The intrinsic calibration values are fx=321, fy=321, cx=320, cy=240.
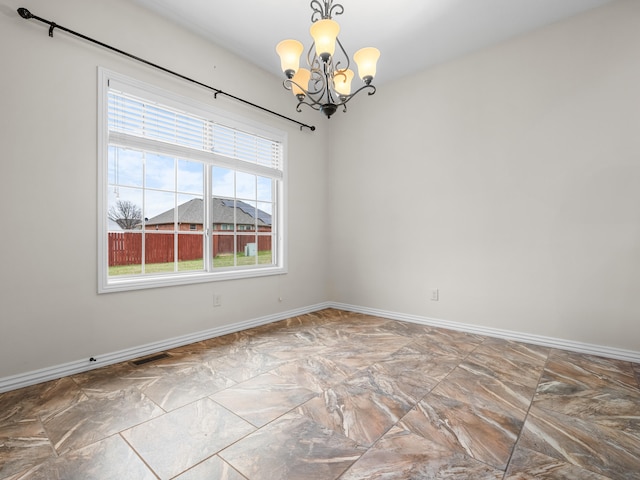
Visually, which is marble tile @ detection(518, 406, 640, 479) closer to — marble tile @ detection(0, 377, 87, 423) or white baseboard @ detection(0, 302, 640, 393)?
white baseboard @ detection(0, 302, 640, 393)

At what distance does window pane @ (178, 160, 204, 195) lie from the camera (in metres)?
3.12

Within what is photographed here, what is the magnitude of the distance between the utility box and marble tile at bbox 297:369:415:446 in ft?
6.54

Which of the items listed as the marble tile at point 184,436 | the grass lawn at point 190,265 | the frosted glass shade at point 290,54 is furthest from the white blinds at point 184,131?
the marble tile at point 184,436

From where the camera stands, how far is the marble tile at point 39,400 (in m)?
1.81

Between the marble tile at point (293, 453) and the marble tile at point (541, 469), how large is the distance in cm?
68

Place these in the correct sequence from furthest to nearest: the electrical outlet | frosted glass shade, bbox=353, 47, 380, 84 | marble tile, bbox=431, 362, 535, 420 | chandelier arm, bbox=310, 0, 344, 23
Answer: the electrical outlet → frosted glass shade, bbox=353, 47, 380, 84 → chandelier arm, bbox=310, 0, 344, 23 → marble tile, bbox=431, 362, 535, 420

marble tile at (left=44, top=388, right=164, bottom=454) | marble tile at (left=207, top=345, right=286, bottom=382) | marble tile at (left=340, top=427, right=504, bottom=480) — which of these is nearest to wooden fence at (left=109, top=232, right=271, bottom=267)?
marble tile at (left=207, top=345, right=286, bottom=382)

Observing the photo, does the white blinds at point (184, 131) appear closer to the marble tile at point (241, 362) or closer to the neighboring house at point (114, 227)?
the neighboring house at point (114, 227)

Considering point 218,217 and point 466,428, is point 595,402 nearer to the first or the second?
point 466,428

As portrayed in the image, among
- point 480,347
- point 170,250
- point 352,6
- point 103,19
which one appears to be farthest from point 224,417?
point 352,6

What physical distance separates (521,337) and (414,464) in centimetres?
232

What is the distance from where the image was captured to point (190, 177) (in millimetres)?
3186

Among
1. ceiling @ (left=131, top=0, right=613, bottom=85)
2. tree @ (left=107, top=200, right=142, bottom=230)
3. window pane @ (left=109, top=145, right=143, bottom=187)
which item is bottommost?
tree @ (left=107, top=200, right=142, bottom=230)

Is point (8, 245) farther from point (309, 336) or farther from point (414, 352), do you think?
point (414, 352)
